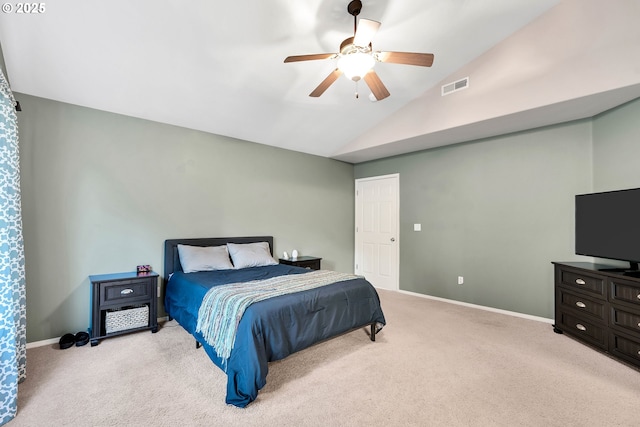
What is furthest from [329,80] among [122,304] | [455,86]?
[122,304]

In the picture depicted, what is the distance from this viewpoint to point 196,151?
407 cm

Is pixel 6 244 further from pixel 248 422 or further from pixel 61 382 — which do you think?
pixel 248 422

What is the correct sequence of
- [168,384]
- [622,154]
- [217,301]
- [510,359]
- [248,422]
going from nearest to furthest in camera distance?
[248,422] → [168,384] → [217,301] → [510,359] → [622,154]

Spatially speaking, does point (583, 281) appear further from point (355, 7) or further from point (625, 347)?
point (355, 7)

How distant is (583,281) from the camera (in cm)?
303

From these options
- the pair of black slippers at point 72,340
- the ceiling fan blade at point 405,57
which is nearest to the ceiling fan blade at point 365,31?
the ceiling fan blade at point 405,57

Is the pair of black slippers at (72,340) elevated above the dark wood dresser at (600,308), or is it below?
below

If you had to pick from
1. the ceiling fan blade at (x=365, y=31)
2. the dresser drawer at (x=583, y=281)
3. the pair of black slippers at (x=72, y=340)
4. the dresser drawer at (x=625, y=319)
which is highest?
the ceiling fan blade at (x=365, y=31)

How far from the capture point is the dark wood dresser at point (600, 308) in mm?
2543

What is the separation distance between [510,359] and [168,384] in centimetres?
306

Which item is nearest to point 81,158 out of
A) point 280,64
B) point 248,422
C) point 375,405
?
point 280,64

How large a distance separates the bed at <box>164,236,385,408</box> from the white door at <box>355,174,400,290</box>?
2.38 meters

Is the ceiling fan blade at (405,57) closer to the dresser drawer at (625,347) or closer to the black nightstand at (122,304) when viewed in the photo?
the dresser drawer at (625,347)

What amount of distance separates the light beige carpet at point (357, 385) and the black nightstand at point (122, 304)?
134mm
